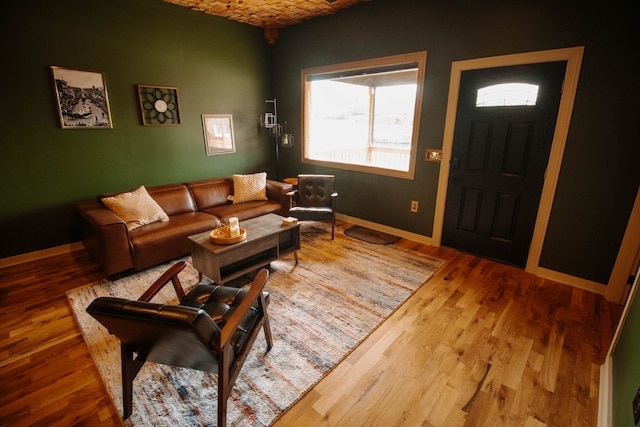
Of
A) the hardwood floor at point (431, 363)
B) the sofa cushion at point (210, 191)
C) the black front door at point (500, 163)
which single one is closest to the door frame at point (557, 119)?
the black front door at point (500, 163)

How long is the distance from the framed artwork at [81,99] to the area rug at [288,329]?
Answer: 1821 millimetres

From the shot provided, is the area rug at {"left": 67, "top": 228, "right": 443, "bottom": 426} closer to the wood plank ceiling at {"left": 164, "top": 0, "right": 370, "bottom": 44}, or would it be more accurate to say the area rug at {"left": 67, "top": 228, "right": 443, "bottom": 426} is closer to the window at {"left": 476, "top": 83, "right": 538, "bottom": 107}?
the window at {"left": 476, "top": 83, "right": 538, "bottom": 107}

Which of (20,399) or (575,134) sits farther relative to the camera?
(575,134)

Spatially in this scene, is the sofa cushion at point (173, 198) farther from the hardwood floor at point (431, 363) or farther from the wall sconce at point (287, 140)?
the wall sconce at point (287, 140)

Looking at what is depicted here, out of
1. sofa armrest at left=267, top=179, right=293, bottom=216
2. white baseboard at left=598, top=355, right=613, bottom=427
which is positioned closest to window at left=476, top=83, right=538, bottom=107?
white baseboard at left=598, top=355, right=613, bottom=427

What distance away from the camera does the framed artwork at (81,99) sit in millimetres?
3117

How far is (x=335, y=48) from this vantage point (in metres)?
4.19

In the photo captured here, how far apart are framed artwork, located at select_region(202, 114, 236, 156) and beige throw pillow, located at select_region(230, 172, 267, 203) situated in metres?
0.71

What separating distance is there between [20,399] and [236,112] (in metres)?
4.03

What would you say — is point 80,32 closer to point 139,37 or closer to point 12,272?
point 139,37

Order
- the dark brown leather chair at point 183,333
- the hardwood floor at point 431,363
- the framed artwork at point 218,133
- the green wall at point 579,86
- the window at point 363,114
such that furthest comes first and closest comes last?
the framed artwork at point 218,133 < the window at point 363,114 < the green wall at point 579,86 < the hardwood floor at point 431,363 < the dark brown leather chair at point 183,333

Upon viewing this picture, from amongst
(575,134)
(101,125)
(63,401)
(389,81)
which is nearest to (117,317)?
(63,401)

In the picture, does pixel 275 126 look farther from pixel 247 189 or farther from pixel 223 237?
pixel 223 237

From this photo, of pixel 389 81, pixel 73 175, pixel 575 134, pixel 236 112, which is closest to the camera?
pixel 575 134
